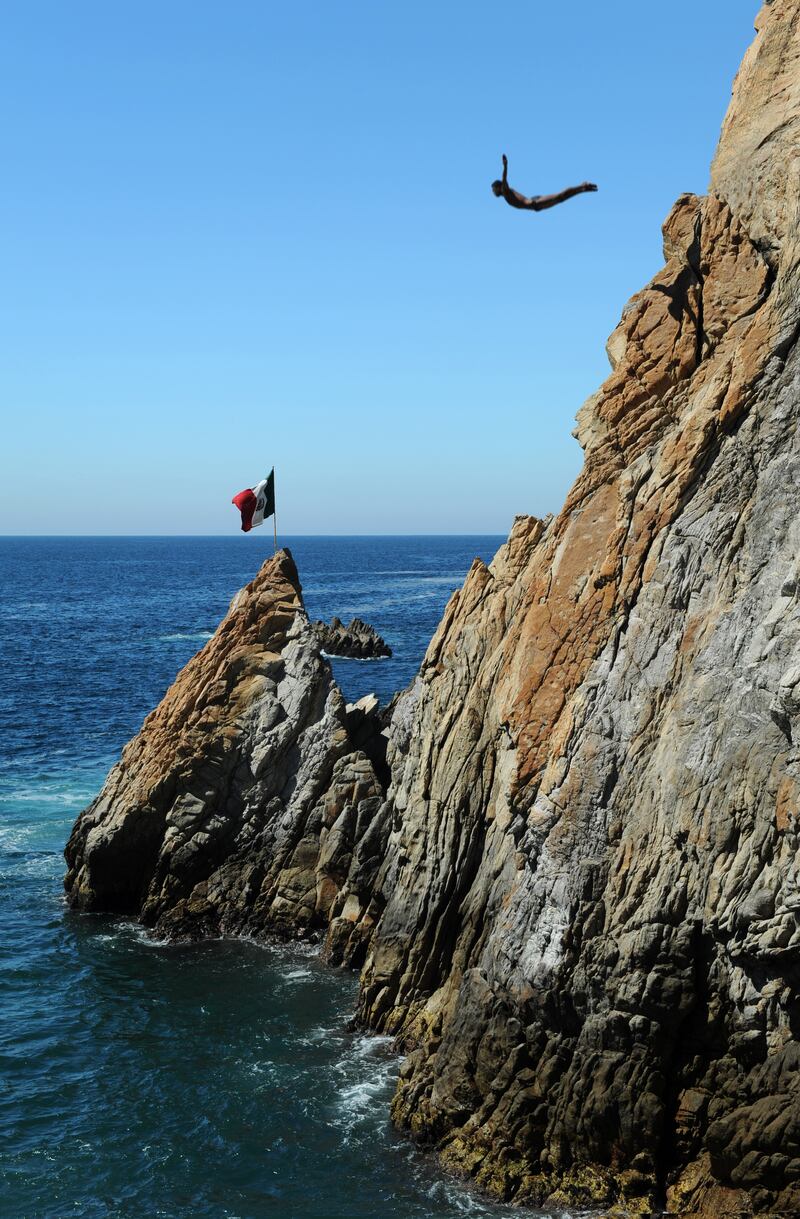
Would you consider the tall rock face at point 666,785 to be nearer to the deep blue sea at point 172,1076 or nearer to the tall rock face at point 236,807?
the deep blue sea at point 172,1076

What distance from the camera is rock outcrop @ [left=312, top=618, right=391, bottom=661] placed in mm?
81875

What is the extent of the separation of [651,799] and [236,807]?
16613 millimetres

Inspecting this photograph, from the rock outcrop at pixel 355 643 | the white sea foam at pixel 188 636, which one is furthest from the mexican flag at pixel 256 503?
the white sea foam at pixel 188 636

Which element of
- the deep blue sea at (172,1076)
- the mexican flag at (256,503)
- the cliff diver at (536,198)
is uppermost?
the cliff diver at (536,198)

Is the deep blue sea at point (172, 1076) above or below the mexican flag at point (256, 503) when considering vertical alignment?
below

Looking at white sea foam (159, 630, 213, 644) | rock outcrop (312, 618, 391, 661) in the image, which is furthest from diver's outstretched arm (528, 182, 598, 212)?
white sea foam (159, 630, 213, 644)

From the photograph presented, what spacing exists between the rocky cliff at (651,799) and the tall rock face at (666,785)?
43 mm

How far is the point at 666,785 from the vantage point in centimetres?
1977

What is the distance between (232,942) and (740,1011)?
54.0ft

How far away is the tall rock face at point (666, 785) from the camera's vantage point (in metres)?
18.7

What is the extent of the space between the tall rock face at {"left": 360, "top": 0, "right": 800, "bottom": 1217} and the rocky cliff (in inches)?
1.7

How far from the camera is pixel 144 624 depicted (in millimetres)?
103688

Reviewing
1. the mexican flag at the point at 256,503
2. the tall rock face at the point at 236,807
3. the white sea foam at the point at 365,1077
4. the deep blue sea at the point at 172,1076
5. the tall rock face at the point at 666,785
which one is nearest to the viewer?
the tall rock face at the point at 666,785

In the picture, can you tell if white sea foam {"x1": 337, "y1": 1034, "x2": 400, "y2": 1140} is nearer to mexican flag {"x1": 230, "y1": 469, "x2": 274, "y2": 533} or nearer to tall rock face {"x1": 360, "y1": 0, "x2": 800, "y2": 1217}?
tall rock face {"x1": 360, "y1": 0, "x2": 800, "y2": 1217}
